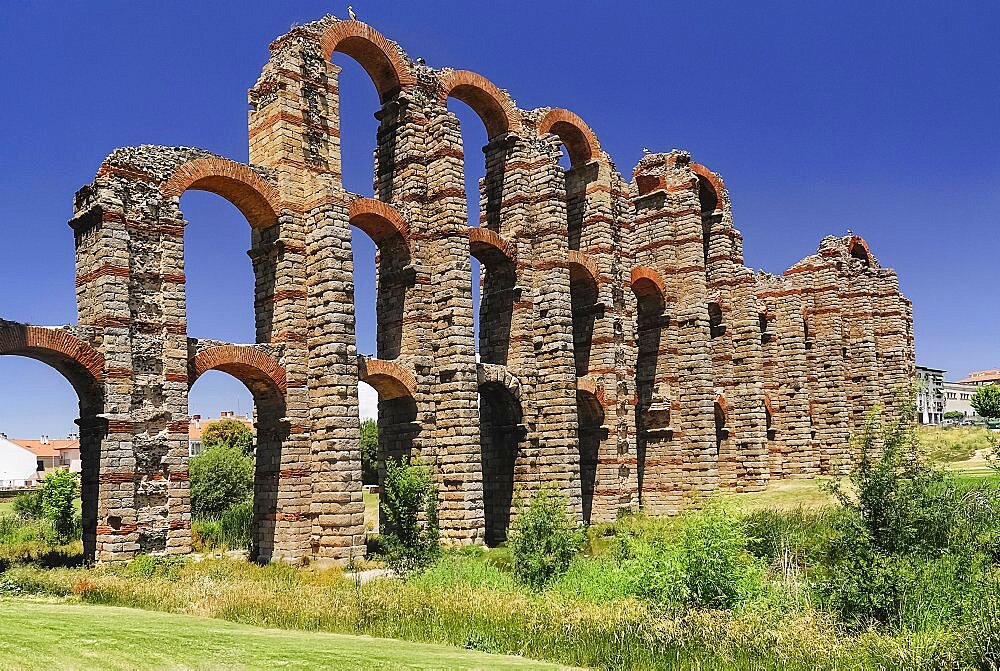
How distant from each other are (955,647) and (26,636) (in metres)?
10.1

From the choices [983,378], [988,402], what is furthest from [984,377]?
[988,402]

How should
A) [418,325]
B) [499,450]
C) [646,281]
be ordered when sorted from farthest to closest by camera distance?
[646,281] < [499,450] < [418,325]

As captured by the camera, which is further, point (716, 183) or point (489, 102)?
point (716, 183)

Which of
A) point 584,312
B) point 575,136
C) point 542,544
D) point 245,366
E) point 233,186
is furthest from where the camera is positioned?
point 575,136

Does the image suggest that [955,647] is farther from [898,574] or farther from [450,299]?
[450,299]

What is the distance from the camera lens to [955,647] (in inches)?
364

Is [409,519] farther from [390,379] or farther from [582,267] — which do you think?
[582,267]

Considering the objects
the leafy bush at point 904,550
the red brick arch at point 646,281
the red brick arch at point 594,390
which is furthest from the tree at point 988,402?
the leafy bush at point 904,550

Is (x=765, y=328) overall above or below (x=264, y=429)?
above

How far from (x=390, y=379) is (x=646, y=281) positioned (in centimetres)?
1375

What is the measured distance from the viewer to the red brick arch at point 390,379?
70.2 ft

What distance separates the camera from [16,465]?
237ft

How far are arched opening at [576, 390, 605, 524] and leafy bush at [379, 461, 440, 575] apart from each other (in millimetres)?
9096

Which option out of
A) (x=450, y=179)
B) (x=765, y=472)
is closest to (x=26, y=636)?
(x=450, y=179)
